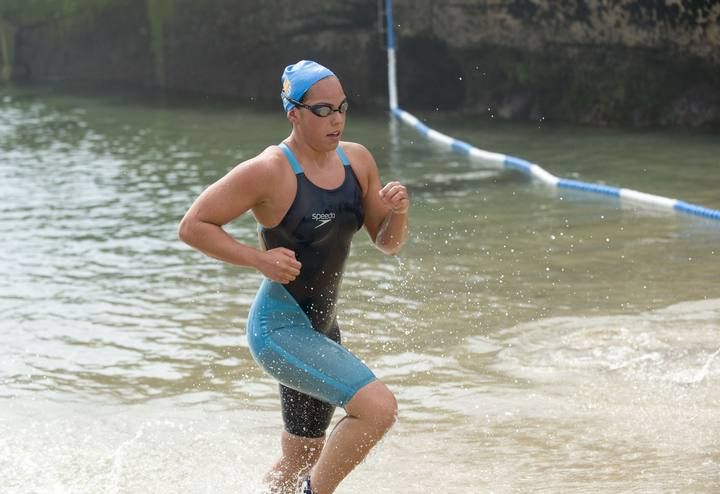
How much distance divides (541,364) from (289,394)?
8.40 feet

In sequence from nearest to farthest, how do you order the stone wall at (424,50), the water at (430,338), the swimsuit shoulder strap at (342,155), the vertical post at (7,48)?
the swimsuit shoulder strap at (342,155), the water at (430,338), the stone wall at (424,50), the vertical post at (7,48)

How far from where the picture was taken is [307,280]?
482 cm

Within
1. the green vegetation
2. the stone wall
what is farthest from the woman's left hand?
the green vegetation

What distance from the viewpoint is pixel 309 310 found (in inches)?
191

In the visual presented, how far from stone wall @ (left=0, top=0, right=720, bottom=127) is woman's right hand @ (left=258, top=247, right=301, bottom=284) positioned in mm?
11059

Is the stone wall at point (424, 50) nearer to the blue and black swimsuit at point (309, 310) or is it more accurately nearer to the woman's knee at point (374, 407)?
the blue and black swimsuit at point (309, 310)

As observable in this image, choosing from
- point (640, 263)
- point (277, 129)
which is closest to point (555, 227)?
point (640, 263)

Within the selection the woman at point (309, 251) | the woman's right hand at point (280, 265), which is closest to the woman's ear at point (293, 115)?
the woman at point (309, 251)

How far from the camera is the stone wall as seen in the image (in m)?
15.4

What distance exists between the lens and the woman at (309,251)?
14.8 feet

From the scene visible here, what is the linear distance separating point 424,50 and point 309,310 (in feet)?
45.7

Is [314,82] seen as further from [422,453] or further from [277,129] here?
[277,129]

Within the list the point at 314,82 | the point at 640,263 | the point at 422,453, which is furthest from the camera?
the point at 640,263

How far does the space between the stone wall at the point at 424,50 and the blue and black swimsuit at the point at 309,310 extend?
10.7 m
